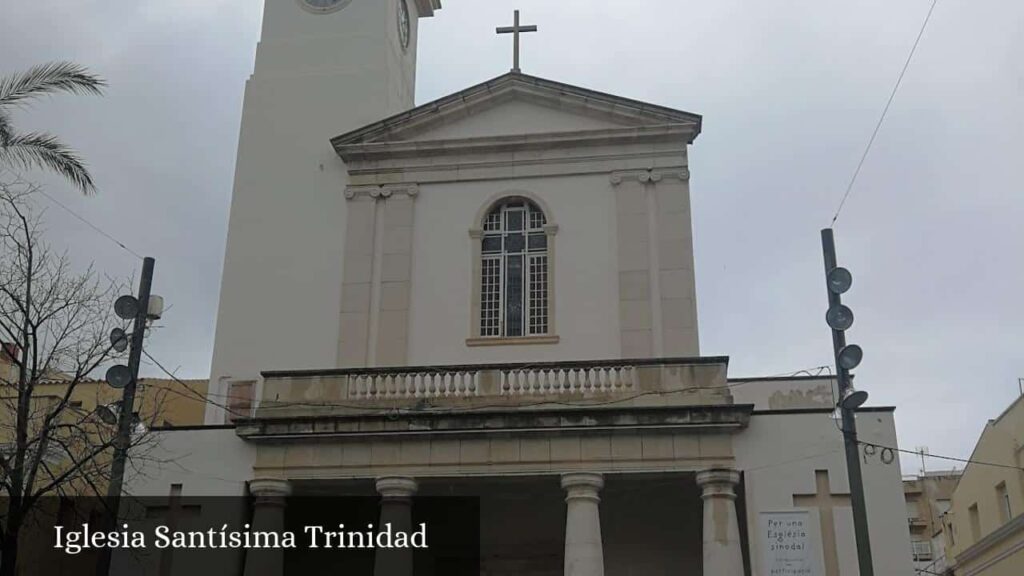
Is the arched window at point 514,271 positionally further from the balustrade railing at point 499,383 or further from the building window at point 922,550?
the building window at point 922,550

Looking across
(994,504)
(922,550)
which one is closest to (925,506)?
(922,550)

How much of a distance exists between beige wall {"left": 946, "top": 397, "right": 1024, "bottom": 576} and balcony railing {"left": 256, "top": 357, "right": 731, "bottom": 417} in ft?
44.2

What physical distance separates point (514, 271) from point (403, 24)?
28.4 ft

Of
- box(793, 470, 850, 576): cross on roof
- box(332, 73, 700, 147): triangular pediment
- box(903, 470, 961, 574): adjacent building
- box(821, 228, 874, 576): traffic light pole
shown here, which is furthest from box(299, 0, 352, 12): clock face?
box(903, 470, 961, 574): adjacent building

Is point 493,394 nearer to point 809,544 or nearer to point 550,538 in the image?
point 550,538

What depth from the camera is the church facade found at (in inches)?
671

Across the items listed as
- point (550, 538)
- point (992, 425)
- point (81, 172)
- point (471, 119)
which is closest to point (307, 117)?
point (471, 119)

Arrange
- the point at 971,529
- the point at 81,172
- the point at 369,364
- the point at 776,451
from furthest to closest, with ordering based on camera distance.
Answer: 1. the point at 971,529
2. the point at 369,364
3. the point at 776,451
4. the point at 81,172

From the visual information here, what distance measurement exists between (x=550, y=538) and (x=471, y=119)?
8385 millimetres

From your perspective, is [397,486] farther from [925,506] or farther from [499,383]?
[925,506]

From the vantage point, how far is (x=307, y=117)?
2291 centimetres

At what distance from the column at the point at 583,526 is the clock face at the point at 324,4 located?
12.7m

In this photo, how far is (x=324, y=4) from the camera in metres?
24.3

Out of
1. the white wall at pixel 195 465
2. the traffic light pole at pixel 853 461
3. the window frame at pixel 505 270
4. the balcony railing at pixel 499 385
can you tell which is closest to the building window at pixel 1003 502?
the balcony railing at pixel 499 385
